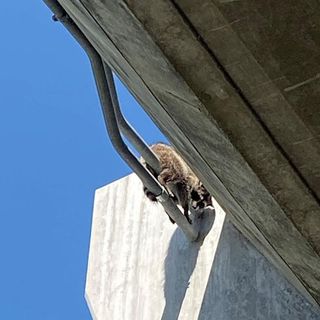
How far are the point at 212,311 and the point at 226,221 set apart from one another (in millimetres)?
810

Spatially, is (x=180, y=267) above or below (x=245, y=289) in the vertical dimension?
below

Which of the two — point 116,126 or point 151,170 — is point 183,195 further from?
point 116,126

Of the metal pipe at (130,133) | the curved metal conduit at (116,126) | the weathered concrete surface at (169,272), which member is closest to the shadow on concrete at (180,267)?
the weathered concrete surface at (169,272)

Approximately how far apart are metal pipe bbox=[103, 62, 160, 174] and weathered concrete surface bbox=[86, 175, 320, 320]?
70 centimetres

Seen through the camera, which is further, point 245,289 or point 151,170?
point 151,170

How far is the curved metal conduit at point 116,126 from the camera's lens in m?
5.76

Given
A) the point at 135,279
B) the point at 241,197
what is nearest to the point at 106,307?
the point at 135,279

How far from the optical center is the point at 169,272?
8047mm

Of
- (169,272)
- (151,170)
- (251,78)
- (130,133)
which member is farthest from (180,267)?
(251,78)

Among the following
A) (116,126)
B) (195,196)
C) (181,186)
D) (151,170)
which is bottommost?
(195,196)

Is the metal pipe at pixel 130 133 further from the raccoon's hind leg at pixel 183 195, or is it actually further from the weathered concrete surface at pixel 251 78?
the weathered concrete surface at pixel 251 78

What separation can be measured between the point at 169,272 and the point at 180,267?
255mm

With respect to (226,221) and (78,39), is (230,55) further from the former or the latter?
(226,221)

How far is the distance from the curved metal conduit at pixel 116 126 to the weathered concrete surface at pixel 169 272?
13.8 inches
